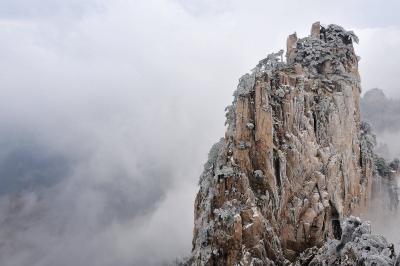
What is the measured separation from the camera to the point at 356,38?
6053cm

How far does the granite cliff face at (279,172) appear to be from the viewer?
50.7 m

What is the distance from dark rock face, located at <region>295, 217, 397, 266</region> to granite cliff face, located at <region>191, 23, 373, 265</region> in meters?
6.50

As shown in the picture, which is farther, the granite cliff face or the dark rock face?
the granite cliff face

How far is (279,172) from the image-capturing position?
5256 centimetres

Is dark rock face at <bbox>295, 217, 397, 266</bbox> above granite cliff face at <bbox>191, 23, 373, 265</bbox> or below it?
below

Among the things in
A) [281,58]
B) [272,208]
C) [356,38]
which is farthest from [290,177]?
[356,38]

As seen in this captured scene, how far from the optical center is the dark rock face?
121 ft

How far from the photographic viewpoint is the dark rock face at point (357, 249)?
121 feet

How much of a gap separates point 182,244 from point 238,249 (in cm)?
13578

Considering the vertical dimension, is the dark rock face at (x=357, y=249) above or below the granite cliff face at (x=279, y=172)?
below

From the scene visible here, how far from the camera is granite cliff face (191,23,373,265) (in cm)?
5066

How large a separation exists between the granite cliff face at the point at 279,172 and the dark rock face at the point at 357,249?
650 centimetres

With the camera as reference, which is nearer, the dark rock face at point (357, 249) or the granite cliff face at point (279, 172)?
the dark rock face at point (357, 249)

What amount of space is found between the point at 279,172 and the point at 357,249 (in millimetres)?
15312
